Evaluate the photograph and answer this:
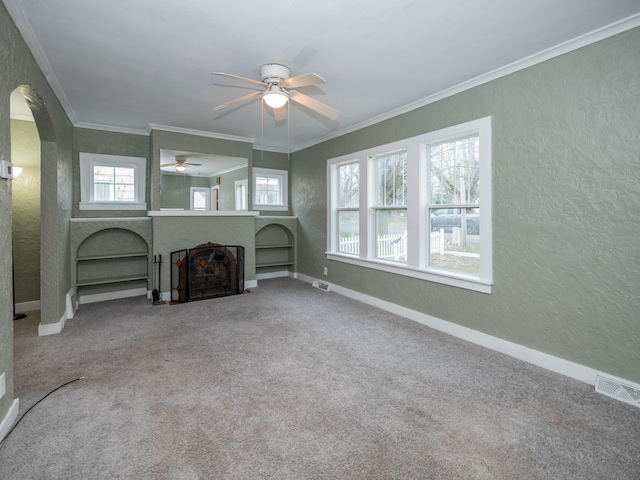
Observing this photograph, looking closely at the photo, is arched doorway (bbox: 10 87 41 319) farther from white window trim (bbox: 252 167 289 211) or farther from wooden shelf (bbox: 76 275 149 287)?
white window trim (bbox: 252 167 289 211)

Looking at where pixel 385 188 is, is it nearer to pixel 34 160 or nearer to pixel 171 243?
pixel 171 243

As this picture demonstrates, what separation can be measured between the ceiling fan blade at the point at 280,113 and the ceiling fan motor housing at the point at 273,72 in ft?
3.45

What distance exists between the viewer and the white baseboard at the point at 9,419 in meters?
1.96

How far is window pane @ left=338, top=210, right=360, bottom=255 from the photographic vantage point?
531cm

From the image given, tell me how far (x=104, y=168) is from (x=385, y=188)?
4.33m

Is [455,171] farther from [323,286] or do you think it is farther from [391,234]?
[323,286]

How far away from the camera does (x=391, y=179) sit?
4.55 meters

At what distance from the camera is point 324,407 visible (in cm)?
230

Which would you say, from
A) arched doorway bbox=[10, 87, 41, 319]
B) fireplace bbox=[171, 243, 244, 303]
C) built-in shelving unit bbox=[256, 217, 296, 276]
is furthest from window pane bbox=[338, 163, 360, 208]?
arched doorway bbox=[10, 87, 41, 319]

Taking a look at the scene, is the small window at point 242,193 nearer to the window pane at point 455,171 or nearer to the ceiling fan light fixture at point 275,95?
the ceiling fan light fixture at point 275,95

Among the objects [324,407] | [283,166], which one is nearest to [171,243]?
[283,166]

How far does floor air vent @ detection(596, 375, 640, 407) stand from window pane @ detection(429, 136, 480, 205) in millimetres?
1831

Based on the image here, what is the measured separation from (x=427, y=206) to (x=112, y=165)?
188 inches


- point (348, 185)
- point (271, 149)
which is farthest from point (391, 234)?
point (271, 149)
